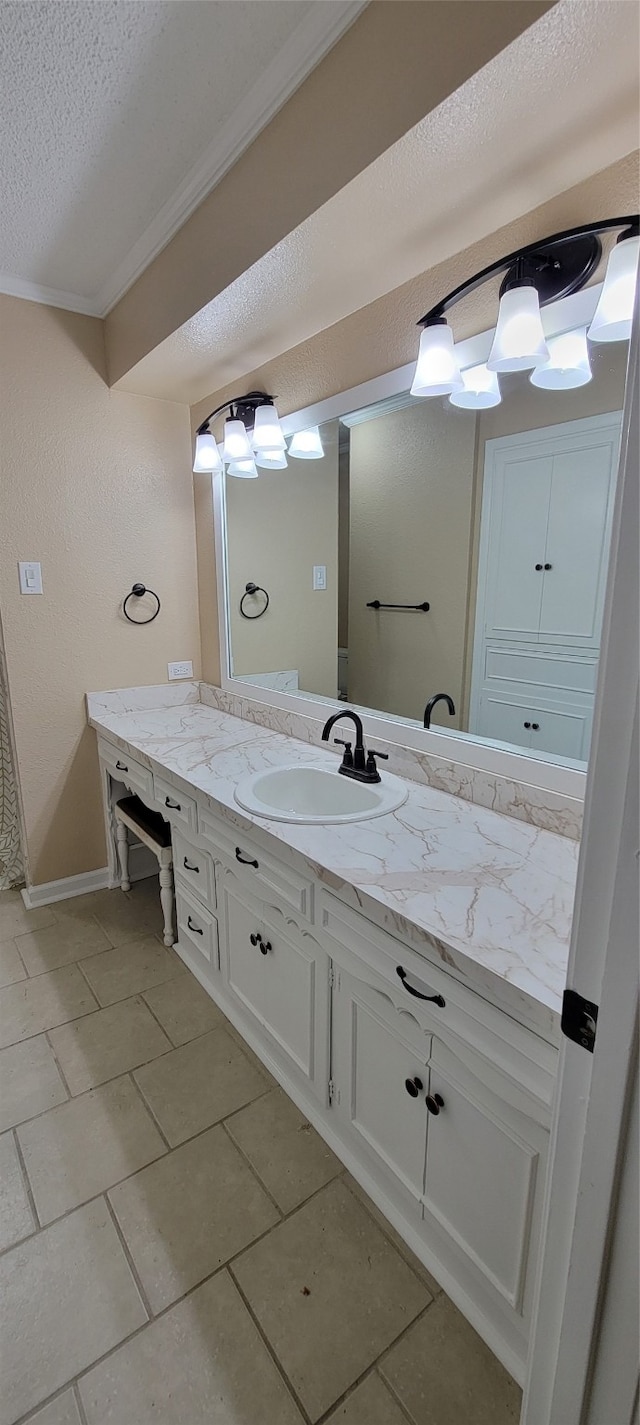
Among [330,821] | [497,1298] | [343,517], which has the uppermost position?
[343,517]

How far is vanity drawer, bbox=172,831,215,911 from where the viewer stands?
1.76 metres

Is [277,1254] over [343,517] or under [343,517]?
under

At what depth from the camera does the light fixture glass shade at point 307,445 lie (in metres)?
2.00

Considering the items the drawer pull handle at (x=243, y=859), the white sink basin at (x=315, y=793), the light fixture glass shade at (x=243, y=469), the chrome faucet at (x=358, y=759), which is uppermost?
the light fixture glass shade at (x=243, y=469)

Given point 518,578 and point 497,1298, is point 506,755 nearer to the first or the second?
point 518,578

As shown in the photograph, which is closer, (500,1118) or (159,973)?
(500,1118)

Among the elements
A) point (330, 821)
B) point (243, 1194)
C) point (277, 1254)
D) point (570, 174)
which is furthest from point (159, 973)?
point (570, 174)

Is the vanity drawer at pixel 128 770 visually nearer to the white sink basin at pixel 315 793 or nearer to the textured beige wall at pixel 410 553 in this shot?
the white sink basin at pixel 315 793

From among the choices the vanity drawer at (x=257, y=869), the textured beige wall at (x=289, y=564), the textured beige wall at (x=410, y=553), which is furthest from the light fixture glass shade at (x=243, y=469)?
the vanity drawer at (x=257, y=869)

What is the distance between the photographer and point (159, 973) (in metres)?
2.08

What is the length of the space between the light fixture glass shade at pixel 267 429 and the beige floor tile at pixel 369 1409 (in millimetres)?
2299

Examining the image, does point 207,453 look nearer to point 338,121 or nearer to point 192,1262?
point 338,121

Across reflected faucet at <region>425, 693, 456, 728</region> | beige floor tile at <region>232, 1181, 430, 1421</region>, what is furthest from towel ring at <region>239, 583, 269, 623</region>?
beige floor tile at <region>232, 1181, 430, 1421</region>

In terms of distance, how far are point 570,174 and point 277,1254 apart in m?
2.16
